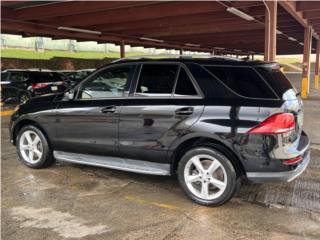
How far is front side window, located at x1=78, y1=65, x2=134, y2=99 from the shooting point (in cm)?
493

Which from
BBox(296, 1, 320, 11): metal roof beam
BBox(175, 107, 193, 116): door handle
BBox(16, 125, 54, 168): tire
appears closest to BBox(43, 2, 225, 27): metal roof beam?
BBox(296, 1, 320, 11): metal roof beam

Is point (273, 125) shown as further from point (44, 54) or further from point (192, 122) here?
point (44, 54)

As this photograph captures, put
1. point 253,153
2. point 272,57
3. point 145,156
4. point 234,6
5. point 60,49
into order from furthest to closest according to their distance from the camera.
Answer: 1. point 60,49
2. point 234,6
3. point 272,57
4. point 145,156
5. point 253,153

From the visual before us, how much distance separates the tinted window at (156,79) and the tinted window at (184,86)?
81 millimetres

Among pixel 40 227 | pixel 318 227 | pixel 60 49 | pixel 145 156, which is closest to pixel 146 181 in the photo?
pixel 145 156

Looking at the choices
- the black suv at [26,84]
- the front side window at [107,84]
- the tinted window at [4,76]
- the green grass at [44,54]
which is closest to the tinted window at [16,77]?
the black suv at [26,84]

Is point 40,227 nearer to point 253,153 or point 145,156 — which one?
point 145,156

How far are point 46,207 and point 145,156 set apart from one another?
1.32 meters

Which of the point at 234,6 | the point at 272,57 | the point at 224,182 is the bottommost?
the point at 224,182

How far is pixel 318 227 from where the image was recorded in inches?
148

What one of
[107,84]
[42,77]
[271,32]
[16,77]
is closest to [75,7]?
[42,77]

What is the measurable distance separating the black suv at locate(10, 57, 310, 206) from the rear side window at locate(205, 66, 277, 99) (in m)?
0.01

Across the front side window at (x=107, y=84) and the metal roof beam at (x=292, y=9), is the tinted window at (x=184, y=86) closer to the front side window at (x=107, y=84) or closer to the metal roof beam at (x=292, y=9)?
the front side window at (x=107, y=84)

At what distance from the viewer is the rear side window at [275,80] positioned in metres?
4.18
